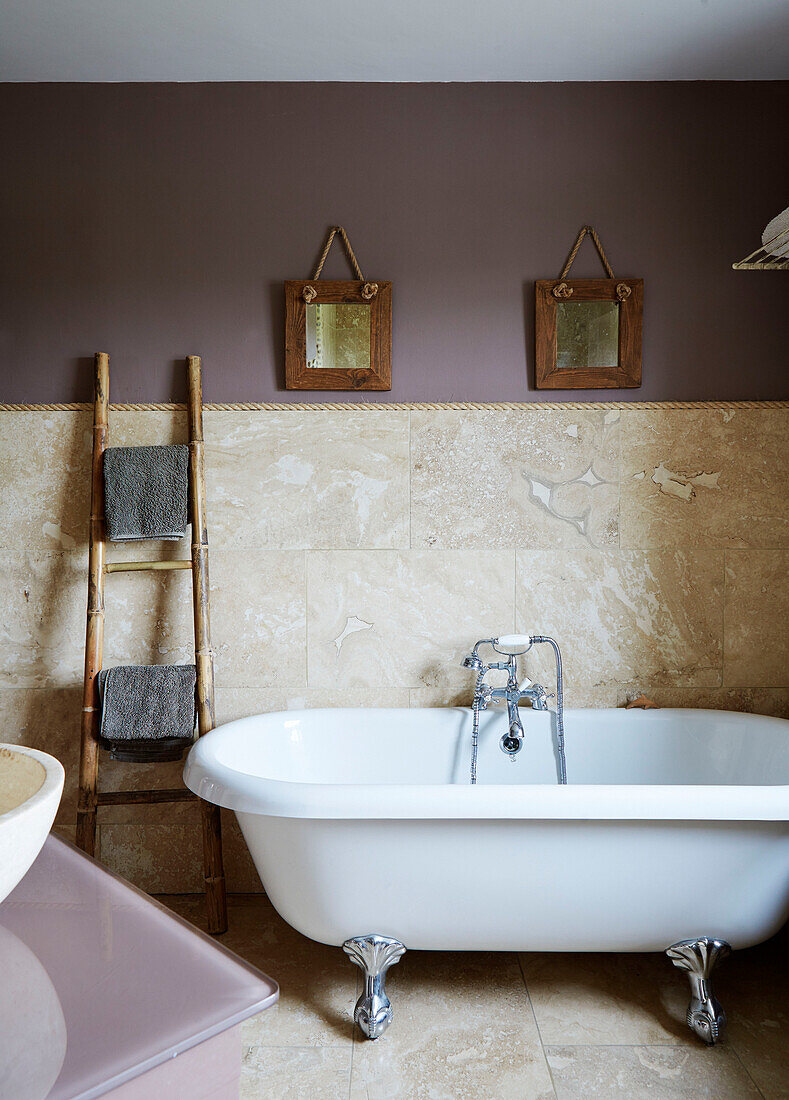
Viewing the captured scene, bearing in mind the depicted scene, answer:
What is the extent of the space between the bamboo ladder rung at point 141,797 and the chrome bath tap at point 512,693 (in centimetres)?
91

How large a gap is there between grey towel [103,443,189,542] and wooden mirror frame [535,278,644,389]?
120cm

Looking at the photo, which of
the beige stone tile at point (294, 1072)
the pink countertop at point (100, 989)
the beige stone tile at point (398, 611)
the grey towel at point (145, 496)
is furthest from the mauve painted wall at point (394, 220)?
the pink countertop at point (100, 989)

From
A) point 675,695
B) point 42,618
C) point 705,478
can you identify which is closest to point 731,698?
point 675,695

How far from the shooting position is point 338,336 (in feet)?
8.08

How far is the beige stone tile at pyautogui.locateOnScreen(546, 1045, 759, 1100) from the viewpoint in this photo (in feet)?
5.36

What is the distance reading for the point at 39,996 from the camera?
0.61 metres

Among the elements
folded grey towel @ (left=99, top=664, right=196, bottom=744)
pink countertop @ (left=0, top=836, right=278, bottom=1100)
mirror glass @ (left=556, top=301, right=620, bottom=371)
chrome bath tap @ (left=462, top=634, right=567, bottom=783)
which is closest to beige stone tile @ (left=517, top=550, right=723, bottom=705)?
chrome bath tap @ (left=462, top=634, right=567, bottom=783)

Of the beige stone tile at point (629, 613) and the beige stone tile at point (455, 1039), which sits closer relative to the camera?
the beige stone tile at point (455, 1039)

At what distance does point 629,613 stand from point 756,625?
419 millimetres

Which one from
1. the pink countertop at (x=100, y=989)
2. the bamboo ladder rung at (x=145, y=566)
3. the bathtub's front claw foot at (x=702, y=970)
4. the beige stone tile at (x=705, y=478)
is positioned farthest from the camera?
the beige stone tile at (x=705, y=478)

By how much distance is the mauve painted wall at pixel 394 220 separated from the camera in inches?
96.9

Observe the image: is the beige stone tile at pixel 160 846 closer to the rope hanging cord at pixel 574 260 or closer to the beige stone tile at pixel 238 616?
the beige stone tile at pixel 238 616

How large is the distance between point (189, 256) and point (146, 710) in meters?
1.46

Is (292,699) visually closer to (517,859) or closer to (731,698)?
(517,859)
